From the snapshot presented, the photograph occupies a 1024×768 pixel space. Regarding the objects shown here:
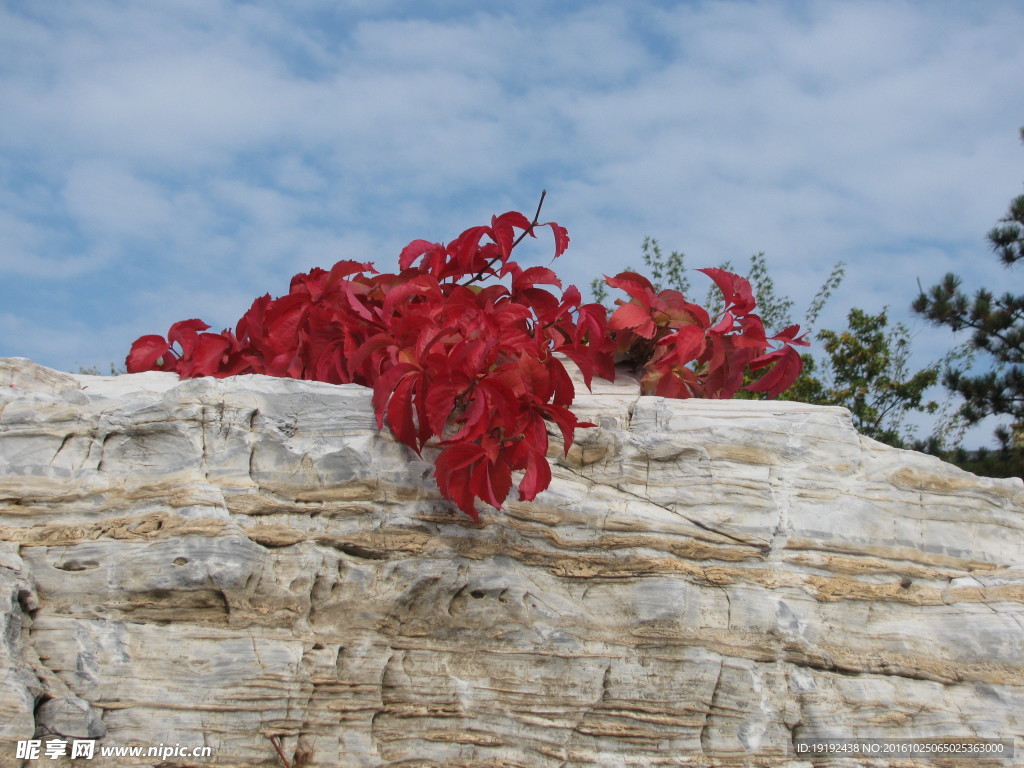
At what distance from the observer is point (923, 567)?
2984 mm

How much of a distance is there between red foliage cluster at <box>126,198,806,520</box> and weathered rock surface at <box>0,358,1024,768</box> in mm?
196

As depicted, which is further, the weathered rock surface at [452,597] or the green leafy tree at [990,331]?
the green leafy tree at [990,331]

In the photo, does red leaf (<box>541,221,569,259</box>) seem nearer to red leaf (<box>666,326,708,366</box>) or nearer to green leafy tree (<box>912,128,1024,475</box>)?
red leaf (<box>666,326,708,366</box>)

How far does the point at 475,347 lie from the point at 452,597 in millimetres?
746

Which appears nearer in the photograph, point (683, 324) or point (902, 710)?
point (902, 710)

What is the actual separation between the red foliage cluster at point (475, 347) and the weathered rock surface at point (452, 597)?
0.20 m

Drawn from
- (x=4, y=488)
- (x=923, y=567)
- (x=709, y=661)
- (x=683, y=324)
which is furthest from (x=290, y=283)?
(x=923, y=567)

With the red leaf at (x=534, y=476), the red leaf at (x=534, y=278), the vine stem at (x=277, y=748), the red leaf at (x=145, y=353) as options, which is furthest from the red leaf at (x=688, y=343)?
the red leaf at (x=145, y=353)

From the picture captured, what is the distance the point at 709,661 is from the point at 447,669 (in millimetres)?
763

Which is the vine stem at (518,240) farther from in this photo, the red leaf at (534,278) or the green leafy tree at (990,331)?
the green leafy tree at (990,331)

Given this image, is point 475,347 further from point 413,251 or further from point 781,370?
point 781,370

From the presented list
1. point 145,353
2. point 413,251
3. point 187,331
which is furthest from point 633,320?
point 145,353

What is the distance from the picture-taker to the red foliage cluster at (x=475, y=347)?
2.71 m

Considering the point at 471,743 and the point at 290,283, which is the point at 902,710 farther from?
the point at 290,283
